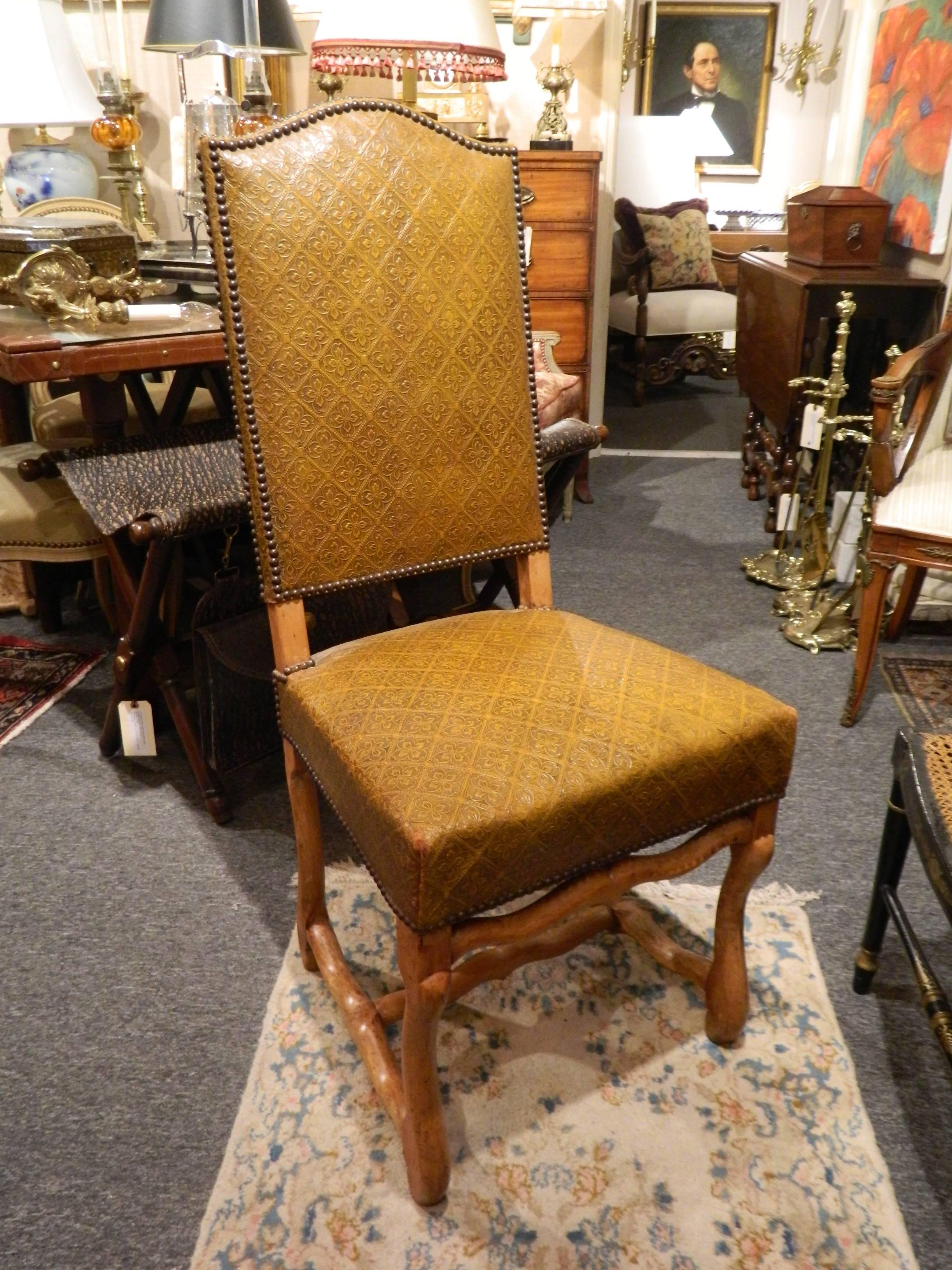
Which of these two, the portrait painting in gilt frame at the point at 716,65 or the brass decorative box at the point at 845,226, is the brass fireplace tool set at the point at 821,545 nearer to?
the brass decorative box at the point at 845,226

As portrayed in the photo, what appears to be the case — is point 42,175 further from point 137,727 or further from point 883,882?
point 883,882

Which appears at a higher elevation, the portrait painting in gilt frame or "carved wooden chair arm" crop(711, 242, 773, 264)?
the portrait painting in gilt frame

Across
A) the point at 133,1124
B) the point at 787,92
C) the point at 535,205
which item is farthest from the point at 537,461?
the point at 787,92

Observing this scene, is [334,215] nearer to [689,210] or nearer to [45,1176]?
[45,1176]

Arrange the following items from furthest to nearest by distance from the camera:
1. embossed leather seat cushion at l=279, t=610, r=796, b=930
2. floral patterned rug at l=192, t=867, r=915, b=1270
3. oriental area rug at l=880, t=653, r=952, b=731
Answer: oriental area rug at l=880, t=653, r=952, b=731 → floral patterned rug at l=192, t=867, r=915, b=1270 → embossed leather seat cushion at l=279, t=610, r=796, b=930

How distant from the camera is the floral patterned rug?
109 centimetres

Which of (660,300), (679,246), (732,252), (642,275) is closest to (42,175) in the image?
(642,275)

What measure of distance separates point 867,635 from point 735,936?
992 mm

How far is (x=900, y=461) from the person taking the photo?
2.53 meters

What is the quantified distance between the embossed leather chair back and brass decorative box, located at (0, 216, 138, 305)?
0.92m

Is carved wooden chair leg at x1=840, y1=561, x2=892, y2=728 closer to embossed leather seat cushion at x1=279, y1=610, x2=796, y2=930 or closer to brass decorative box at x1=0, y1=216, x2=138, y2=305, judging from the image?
embossed leather seat cushion at x1=279, y1=610, x2=796, y2=930

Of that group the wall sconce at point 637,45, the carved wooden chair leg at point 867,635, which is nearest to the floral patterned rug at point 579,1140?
the carved wooden chair leg at point 867,635

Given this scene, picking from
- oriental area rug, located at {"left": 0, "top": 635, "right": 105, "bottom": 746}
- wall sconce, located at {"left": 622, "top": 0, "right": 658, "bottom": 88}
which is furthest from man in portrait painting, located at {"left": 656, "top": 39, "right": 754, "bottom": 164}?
→ oriental area rug, located at {"left": 0, "top": 635, "right": 105, "bottom": 746}

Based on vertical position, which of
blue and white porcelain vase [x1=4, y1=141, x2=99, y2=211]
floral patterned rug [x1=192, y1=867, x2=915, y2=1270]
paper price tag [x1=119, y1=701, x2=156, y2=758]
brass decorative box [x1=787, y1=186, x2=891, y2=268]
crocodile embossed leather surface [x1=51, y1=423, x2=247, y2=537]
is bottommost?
floral patterned rug [x1=192, y1=867, x2=915, y2=1270]
